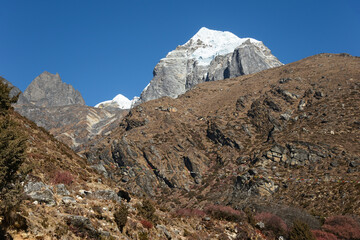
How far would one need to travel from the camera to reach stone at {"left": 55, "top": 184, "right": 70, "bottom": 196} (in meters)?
13.8

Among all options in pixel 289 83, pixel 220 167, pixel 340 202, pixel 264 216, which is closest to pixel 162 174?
pixel 220 167

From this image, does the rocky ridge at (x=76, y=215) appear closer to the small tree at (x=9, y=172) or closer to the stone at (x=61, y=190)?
the stone at (x=61, y=190)

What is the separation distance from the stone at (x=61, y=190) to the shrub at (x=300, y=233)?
673 inches

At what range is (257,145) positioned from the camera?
72.4m

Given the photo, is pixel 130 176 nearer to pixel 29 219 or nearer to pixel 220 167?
pixel 220 167

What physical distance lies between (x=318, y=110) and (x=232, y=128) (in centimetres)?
2393

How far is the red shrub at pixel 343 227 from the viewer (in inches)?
918

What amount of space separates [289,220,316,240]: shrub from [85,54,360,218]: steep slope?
1373 centimetres

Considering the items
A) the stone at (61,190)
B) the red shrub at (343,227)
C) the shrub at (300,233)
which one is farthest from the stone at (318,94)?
the stone at (61,190)

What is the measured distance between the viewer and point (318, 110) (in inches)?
2849

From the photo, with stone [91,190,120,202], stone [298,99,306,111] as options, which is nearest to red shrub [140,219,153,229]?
stone [91,190,120,202]

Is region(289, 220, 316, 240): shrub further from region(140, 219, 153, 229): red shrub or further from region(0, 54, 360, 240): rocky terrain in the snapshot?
region(140, 219, 153, 229): red shrub

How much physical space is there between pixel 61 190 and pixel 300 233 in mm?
17812

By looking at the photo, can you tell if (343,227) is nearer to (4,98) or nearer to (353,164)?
(353,164)
